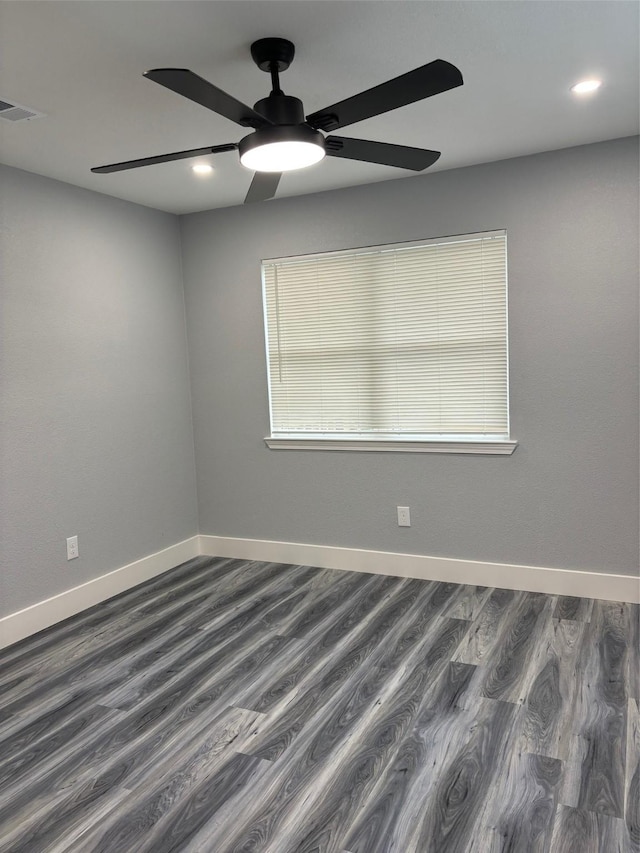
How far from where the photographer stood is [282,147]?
2.06 metres

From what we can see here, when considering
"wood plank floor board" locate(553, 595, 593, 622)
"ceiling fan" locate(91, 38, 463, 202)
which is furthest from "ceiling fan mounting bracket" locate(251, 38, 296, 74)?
"wood plank floor board" locate(553, 595, 593, 622)

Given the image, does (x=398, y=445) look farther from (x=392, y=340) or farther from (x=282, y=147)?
(x=282, y=147)

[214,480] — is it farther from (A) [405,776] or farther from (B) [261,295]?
(A) [405,776]

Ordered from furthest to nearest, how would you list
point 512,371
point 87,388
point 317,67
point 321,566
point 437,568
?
point 321,566, point 437,568, point 87,388, point 512,371, point 317,67

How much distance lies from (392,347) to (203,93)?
247cm

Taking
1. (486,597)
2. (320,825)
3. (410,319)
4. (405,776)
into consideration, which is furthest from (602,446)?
(320,825)

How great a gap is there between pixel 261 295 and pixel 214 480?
1378mm

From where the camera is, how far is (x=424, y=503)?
13.1 ft

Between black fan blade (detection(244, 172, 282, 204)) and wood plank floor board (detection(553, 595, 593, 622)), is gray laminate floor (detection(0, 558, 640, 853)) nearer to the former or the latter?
wood plank floor board (detection(553, 595, 593, 622))

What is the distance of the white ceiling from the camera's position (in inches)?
78.2

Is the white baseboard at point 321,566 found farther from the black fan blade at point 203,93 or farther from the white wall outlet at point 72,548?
the black fan blade at point 203,93

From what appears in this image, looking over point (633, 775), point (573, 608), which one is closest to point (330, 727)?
point (633, 775)

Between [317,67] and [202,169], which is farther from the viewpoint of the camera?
[202,169]

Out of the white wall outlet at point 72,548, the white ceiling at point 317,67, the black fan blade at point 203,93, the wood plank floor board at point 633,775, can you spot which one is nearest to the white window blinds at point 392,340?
the white ceiling at point 317,67
